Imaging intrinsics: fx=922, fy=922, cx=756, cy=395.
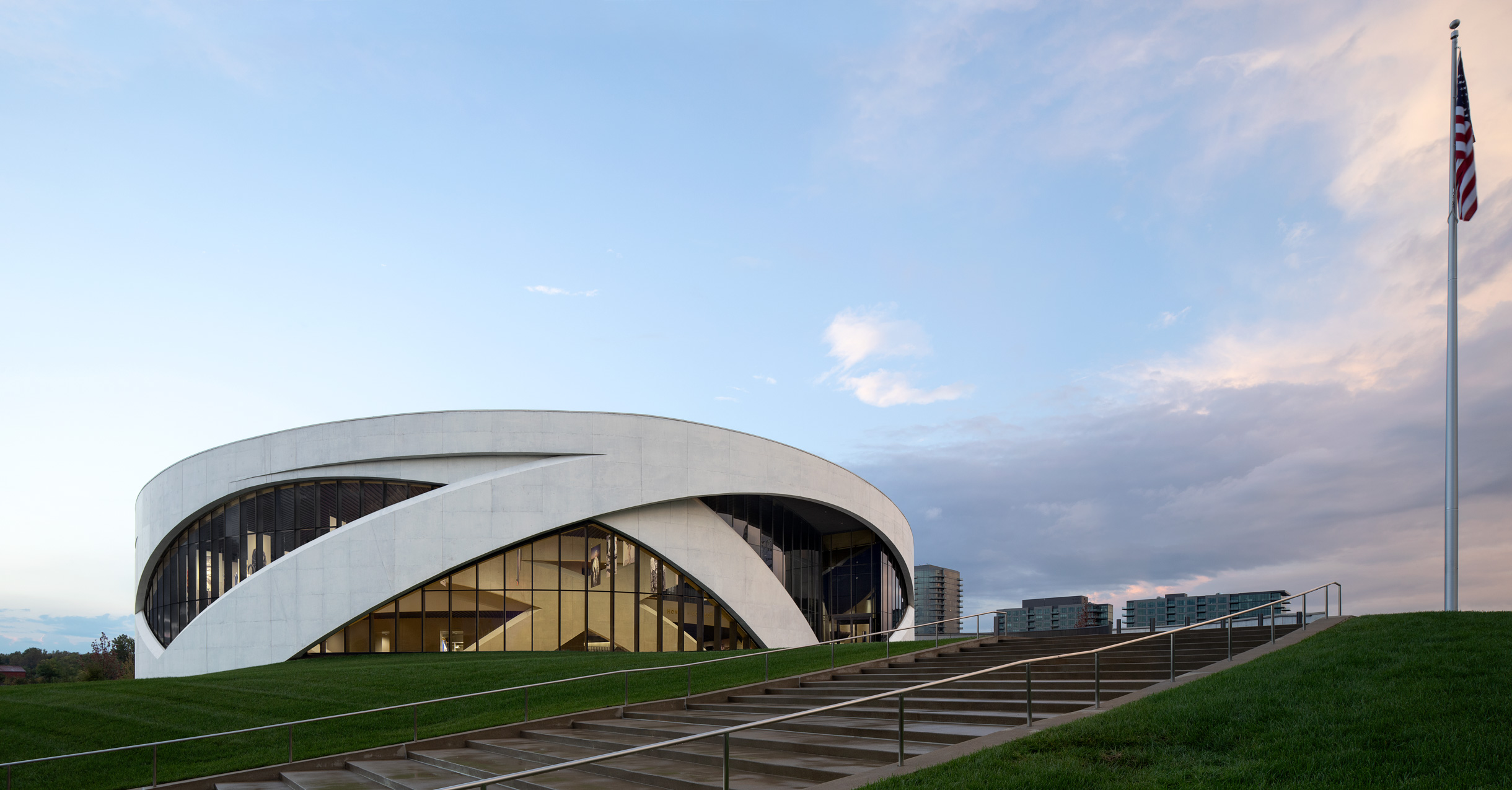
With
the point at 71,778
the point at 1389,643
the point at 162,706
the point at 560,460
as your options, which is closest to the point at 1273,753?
the point at 1389,643

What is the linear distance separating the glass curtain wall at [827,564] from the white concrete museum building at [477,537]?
15.7 inches

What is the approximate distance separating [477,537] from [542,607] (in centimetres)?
310

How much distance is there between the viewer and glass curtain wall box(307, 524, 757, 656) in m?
29.2

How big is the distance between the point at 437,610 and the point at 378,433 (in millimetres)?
6256

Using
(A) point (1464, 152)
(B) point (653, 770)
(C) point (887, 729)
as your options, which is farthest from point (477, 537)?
(A) point (1464, 152)

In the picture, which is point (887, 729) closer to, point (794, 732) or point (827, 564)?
point (794, 732)

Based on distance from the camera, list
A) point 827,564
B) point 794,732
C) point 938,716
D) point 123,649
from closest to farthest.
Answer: point 794,732, point 938,716, point 827,564, point 123,649

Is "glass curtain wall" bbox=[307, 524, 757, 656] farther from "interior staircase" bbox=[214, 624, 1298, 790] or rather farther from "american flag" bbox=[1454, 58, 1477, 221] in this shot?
"american flag" bbox=[1454, 58, 1477, 221]

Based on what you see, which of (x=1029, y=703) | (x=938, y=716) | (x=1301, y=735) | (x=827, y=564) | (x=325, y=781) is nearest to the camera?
(x=1301, y=735)

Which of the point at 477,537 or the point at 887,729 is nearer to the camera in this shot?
the point at 887,729

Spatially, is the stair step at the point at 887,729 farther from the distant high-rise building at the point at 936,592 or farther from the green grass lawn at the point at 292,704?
the distant high-rise building at the point at 936,592

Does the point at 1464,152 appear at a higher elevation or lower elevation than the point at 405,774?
higher

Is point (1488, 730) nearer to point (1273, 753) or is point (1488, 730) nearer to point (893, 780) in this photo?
point (1273, 753)

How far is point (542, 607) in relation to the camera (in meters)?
29.8
